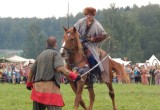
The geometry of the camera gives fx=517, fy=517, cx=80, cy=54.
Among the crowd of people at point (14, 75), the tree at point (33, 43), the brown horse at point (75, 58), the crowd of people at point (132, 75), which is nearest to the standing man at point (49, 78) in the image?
the brown horse at point (75, 58)

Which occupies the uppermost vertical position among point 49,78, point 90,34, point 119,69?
point 90,34

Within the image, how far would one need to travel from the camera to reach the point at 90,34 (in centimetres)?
1298

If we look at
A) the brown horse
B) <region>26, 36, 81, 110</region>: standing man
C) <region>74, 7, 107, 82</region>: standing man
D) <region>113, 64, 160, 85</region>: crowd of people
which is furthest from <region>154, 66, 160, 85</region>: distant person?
<region>26, 36, 81, 110</region>: standing man

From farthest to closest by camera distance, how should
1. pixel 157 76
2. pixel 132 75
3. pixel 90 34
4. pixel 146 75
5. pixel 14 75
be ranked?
pixel 132 75 → pixel 157 76 → pixel 14 75 → pixel 146 75 → pixel 90 34

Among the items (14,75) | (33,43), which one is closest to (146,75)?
(14,75)

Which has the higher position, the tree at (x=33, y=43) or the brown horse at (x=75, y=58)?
the brown horse at (x=75, y=58)

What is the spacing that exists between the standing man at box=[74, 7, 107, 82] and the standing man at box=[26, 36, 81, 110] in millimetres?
3093

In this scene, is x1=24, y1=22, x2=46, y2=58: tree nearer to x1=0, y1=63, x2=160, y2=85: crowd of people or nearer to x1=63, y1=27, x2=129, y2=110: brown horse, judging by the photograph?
x1=0, y1=63, x2=160, y2=85: crowd of people

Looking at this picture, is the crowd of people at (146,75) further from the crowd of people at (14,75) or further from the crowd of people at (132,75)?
the crowd of people at (14,75)

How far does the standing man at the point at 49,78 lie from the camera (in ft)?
31.6

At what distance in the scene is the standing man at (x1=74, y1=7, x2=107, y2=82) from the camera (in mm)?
12898

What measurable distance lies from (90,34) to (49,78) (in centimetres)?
350

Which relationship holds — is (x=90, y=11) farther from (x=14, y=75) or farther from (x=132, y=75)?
(x=132, y=75)

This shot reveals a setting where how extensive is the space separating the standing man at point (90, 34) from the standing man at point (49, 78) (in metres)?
3.09
